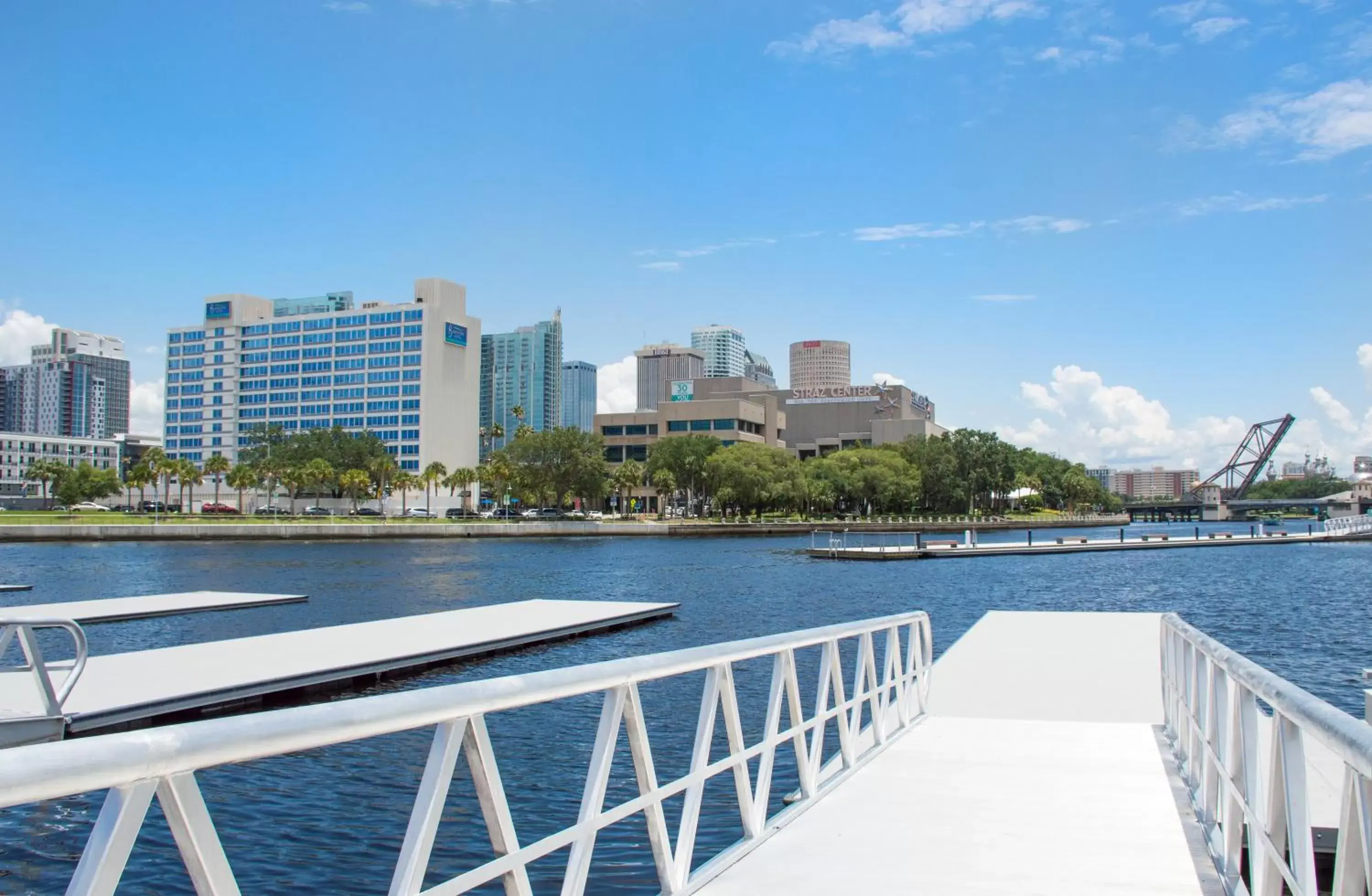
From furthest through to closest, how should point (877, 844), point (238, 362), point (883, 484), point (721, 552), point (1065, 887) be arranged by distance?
point (238, 362), point (883, 484), point (721, 552), point (877, 844), point (1065, 887)

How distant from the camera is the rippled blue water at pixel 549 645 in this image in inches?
418

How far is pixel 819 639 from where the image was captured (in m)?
9.12

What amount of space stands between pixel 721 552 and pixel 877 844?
77.4 m

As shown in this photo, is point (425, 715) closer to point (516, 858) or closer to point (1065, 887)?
point (516, 858)

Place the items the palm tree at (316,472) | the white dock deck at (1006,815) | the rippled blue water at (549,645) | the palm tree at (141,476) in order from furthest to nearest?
the palm tree at (316,472) < the palm tree at (141,476) < the rippled blue water at (549,645) < the white dock deck at (1006,815)

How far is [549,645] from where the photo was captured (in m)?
26.6

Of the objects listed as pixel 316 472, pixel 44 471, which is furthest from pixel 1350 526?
pixel 44 471

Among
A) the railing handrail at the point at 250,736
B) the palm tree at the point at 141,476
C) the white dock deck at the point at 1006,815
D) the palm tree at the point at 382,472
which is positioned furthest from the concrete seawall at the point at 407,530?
the railing handrail at the point at 250,736

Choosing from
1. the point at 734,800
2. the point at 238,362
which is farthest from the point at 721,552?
the point at 238,362

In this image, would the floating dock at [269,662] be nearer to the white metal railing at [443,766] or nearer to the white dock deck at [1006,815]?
the white dock deck at [1006,815]

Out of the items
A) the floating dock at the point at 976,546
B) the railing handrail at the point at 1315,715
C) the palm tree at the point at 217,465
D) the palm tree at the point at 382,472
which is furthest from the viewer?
the palm tree at the point at 382,472

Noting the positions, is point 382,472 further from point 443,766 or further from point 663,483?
point 443,766

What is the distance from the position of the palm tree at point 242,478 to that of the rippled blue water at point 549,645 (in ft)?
170

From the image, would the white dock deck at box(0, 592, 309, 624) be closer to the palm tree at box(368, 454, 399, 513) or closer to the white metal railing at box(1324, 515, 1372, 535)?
the white metal railing at box(1324, 515, 1372, 535)
